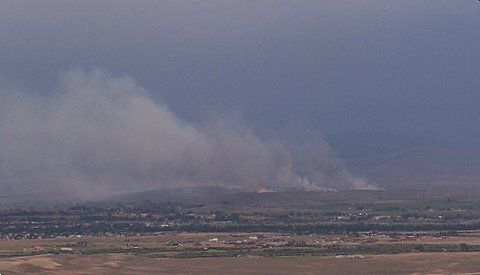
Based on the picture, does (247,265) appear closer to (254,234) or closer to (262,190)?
(254,234)

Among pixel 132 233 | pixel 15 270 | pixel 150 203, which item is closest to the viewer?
pixel 15 270

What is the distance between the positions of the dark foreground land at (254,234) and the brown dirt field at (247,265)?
6 centimetres

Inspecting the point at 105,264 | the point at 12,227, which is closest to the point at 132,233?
the point at 12,227

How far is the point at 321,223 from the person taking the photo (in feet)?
355

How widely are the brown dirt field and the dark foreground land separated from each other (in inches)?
2.3

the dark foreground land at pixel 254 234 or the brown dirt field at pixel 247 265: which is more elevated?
the dark foreground land at pixel 254 234

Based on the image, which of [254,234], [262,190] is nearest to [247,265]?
[254,234]

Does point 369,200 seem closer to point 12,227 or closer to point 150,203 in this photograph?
point 150,203

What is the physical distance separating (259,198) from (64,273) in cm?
6935

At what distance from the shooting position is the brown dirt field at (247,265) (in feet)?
226

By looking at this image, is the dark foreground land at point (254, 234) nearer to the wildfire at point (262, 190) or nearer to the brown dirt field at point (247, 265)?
the brown dirt field at point (247, 265)

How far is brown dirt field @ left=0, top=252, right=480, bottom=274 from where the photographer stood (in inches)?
2707

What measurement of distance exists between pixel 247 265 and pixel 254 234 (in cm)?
2507

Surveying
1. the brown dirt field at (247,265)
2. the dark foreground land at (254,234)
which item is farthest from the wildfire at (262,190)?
the brown dirt field at (247,265)
